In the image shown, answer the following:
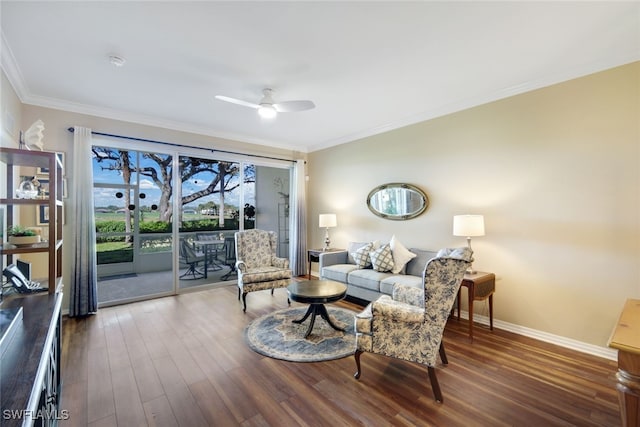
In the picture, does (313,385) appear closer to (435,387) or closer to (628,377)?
(435,387)

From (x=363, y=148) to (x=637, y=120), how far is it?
3357mm

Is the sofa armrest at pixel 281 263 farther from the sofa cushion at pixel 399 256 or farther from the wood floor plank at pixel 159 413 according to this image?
the wood floor plank at pixel 159 413

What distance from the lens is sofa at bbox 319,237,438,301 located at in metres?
3.75

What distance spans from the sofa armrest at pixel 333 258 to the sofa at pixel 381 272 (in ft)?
0.55

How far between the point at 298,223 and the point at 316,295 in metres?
3.14

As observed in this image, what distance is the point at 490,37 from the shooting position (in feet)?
7.71

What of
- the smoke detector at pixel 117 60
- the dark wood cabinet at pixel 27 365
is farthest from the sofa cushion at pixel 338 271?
the smoke detector at pixel 117 60

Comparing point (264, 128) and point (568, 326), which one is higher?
point (264, 128)

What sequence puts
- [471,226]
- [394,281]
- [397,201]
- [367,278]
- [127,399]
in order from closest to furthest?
1. [127,399]
2. [471,226]
3. [394,281]
4. [367,278]
5. [397,201]

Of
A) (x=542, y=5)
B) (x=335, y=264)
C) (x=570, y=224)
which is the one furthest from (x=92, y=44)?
(x=570, y=224)

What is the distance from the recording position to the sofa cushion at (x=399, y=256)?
398 centimetres

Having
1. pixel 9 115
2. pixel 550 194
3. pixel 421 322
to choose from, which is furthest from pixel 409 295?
pixel 9 115

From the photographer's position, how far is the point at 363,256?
14.4 feet

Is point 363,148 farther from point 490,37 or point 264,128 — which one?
point 490,37
